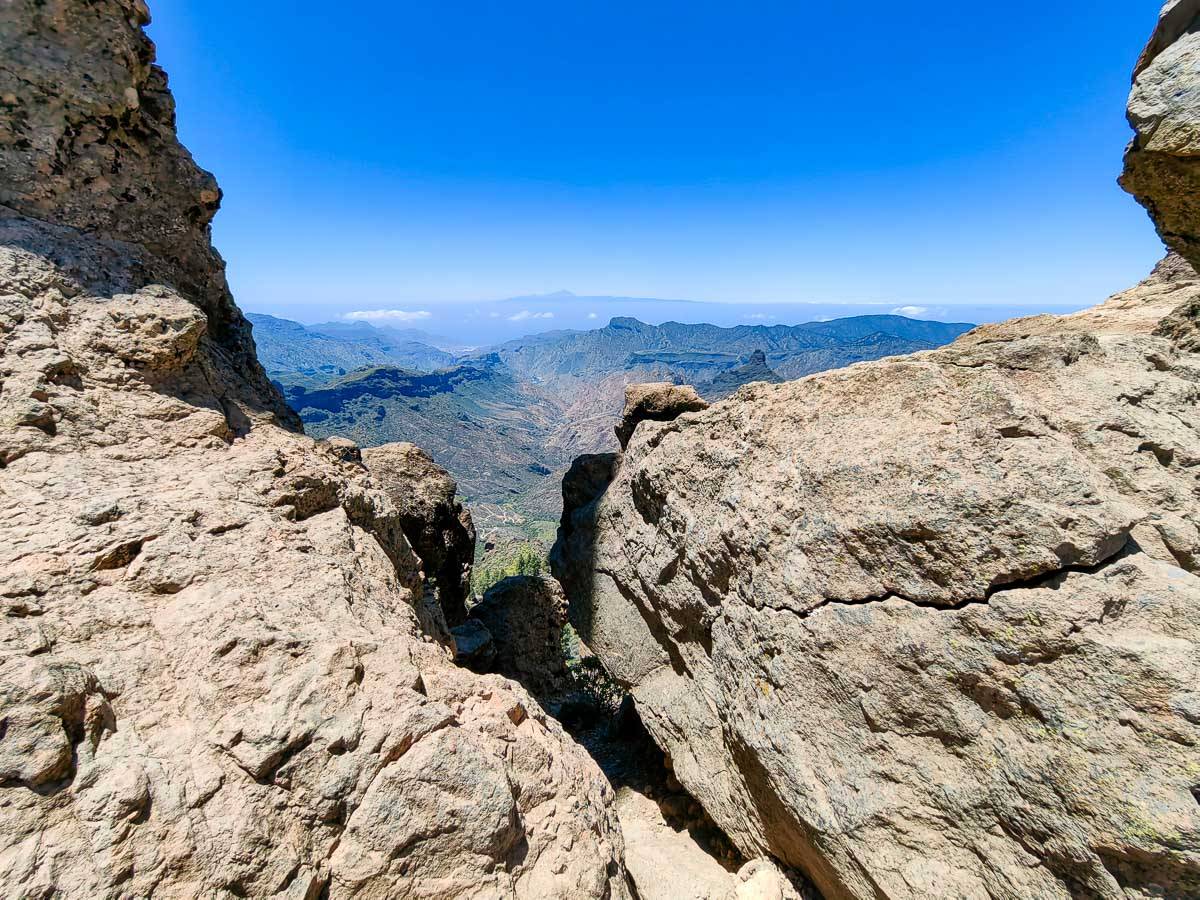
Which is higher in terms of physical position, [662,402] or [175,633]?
[662,402]

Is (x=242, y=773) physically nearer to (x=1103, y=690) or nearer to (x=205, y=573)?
(x=205, y=573)

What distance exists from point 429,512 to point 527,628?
464 cm

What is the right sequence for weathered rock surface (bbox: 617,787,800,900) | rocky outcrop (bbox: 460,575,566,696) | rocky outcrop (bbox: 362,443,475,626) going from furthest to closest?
rocky outcrop (bbox: 460,575,566,696) < rocky outcrop (bbox: 362,443,475,626) < weathered rock surface (bbox: 617,787,800,900)

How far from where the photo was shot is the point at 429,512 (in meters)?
13.2

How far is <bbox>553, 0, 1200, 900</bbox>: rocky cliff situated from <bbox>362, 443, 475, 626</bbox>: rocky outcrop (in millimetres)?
8383

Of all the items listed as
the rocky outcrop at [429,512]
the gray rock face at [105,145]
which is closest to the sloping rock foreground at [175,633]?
the gray rock face at [105,145]

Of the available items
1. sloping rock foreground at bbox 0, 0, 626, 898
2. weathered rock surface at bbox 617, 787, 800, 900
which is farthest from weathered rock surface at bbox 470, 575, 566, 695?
sloping rock foreground at bbox 0, 0, 626, 898

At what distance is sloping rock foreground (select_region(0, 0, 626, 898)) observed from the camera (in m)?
3.47

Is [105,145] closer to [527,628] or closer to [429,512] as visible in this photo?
[429,512]

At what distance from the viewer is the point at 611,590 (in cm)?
984

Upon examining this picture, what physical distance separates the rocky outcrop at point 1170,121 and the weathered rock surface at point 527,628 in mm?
14446

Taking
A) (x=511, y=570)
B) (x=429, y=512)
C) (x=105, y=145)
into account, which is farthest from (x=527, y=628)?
(x=511, y=570)

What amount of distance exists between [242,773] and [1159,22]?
10.5 metres

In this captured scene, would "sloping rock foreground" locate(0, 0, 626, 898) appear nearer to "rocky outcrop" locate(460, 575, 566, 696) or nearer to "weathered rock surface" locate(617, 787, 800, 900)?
"weathered rock surface" locate(617, 787, 800, 900)
